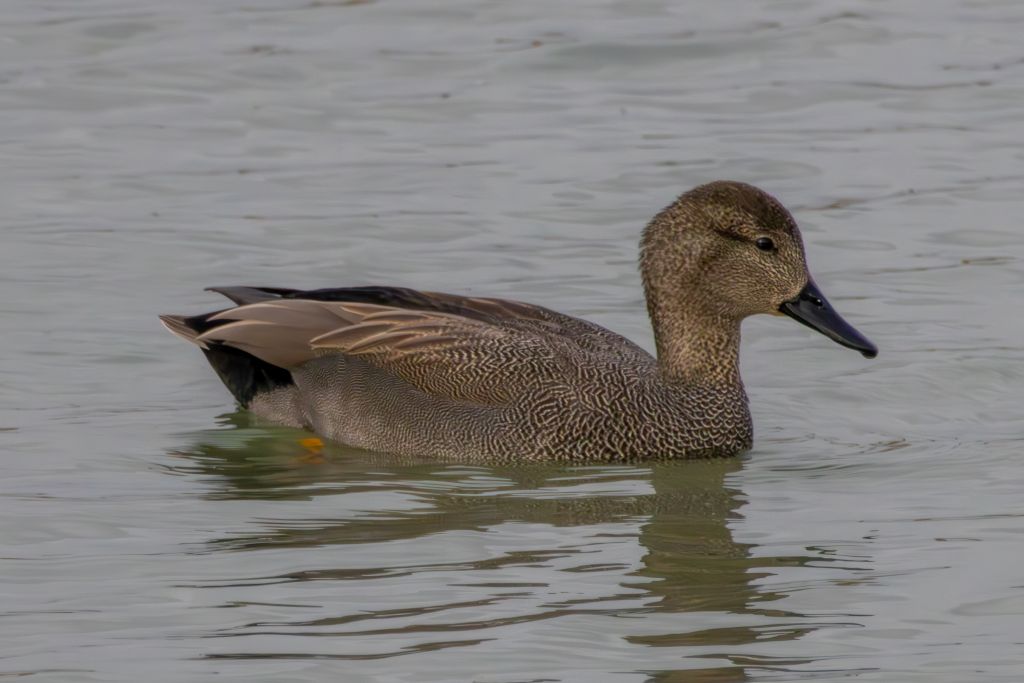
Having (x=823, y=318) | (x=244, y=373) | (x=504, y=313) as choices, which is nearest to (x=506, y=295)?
(x=504, y=313)

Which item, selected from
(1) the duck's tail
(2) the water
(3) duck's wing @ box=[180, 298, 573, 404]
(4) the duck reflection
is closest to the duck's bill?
(2) the water

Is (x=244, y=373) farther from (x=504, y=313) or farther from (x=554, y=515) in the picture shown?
(x=554, y=515)

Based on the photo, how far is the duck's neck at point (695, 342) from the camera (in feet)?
34.6

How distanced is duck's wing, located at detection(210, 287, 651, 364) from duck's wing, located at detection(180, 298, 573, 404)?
74 mm

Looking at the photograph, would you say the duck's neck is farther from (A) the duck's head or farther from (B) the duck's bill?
(B) the duck's bill

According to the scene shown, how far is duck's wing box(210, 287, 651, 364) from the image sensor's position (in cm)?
1058

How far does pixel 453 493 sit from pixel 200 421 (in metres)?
1.98

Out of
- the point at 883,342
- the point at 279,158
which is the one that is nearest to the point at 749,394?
the point at 883,342

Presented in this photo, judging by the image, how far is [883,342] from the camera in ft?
39.2

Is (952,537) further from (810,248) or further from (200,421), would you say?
(810,248)

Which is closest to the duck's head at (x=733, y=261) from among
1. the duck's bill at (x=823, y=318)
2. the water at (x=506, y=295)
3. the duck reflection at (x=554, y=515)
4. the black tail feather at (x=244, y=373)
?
the duck's bill at (x=823, y=318)

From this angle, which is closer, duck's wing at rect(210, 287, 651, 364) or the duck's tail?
duck's wing at rect(210, 287, 651, 364)

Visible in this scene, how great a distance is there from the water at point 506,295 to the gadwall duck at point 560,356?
214 millimetres

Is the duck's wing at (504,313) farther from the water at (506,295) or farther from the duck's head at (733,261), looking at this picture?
the water at (506,295)
